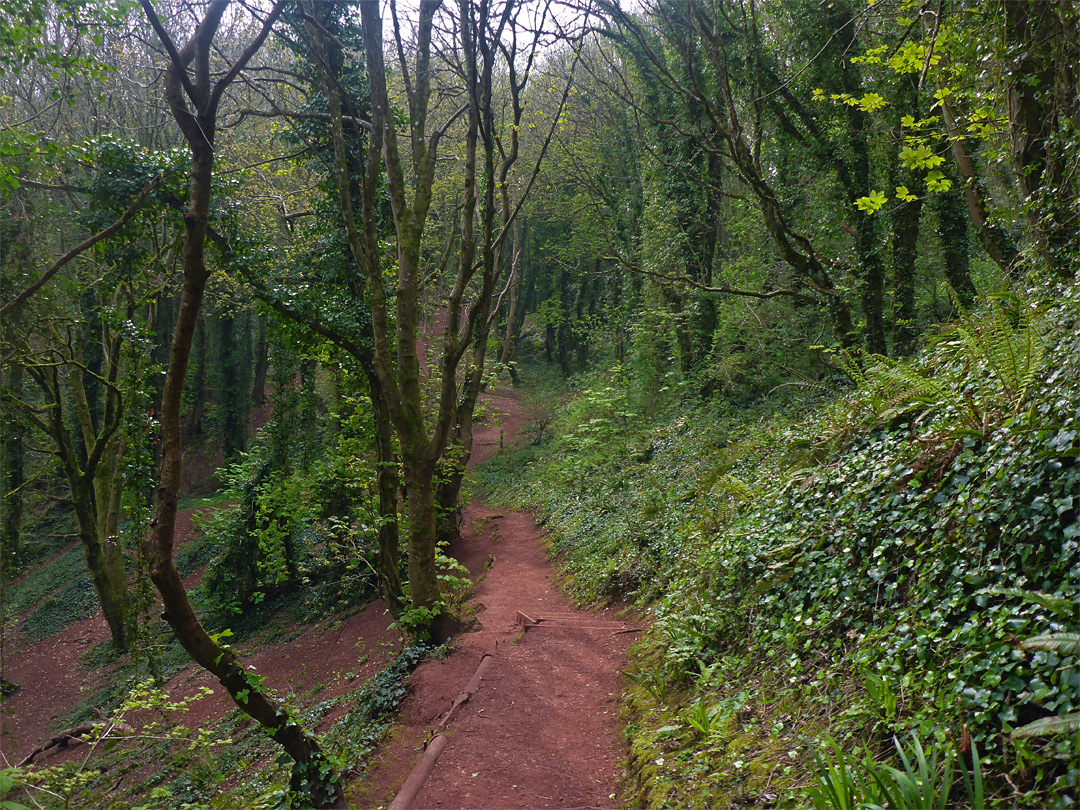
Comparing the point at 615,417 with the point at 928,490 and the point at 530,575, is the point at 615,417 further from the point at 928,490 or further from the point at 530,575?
the point at 928,490

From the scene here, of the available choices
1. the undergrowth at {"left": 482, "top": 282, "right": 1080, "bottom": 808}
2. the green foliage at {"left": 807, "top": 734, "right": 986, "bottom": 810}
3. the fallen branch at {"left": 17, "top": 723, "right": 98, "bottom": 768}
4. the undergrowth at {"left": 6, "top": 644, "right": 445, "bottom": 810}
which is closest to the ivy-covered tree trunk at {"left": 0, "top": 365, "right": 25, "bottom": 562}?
the fallen branch at {"left": 17, "top": 723, "right": 98, "bottom": 768}

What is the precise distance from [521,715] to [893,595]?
11.7ft

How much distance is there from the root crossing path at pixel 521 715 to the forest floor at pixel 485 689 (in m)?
0.01

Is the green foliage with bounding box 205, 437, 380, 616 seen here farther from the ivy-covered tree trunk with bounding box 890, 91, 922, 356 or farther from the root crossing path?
the ivy-covered tree trunk with bounding box 890, 91, 922, 356

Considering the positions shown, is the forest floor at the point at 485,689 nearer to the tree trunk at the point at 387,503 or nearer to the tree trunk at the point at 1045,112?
the tree trunk at the point at 387,503

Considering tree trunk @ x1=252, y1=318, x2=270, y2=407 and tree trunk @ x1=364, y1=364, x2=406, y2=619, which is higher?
tree trunk @ x1=252, y1=318, x2=270, y2=407

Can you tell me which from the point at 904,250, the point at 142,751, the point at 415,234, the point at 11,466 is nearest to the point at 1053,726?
the point at 415,234

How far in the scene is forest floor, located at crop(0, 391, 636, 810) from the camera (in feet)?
15.7

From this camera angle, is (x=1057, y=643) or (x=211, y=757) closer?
(x=1057, y=643)

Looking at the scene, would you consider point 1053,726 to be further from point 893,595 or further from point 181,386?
point 181,386

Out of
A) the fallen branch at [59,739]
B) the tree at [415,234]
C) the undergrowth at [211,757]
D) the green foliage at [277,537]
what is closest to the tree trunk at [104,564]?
the green foliage at [277,537]

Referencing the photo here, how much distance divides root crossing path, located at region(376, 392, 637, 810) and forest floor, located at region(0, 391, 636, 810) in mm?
14

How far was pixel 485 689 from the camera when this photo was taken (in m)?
6.16

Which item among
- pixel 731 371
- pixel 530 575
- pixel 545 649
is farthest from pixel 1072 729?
pixel 731 371
